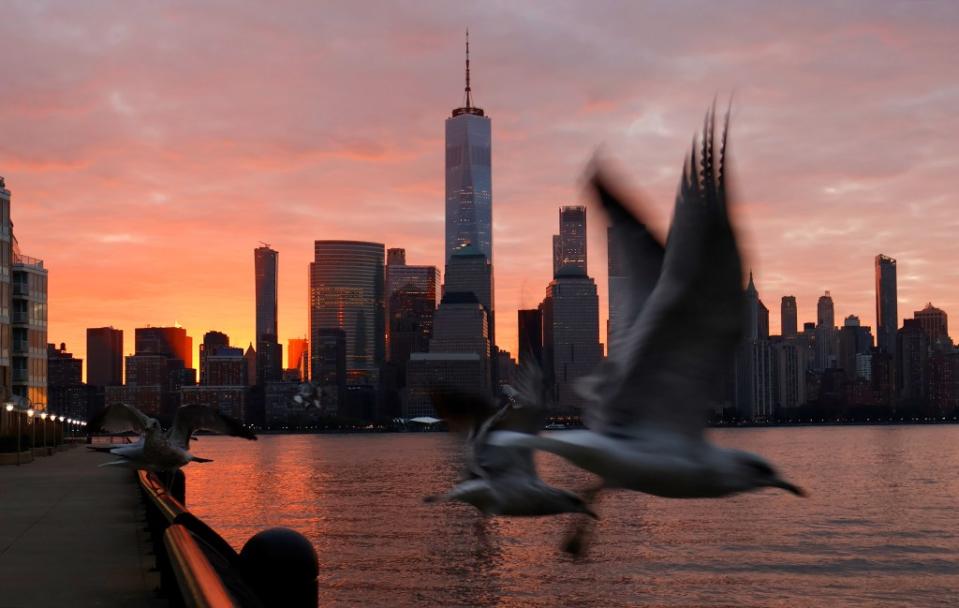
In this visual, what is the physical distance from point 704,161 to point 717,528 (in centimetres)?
5406

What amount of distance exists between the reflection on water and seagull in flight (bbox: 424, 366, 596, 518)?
21337 mm

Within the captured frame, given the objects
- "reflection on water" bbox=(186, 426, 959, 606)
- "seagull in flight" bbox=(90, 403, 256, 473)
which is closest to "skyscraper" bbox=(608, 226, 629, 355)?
"seagull in flight" bbox=(90, 403, 256, 473)

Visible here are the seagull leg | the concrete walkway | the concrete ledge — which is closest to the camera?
the seagull leg

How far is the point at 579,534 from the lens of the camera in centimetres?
575

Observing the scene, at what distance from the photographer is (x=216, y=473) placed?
112375 millimetres

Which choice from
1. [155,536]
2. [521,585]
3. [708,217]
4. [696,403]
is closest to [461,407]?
[696,403]

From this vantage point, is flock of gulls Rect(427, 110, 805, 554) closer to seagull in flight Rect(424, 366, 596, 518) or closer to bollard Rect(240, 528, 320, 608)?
seagull in flight Rect(424, 366, 596, 518)

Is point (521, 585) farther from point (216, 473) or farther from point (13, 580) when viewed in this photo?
point (216, 473)

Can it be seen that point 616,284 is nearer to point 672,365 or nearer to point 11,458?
point 672,365

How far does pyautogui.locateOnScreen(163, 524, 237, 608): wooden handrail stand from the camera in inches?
251

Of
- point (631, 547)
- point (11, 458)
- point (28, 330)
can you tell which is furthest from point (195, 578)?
point (28, 330)

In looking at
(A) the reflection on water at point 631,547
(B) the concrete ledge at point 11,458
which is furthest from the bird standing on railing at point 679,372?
(B) the concrete ledge at point 11,458

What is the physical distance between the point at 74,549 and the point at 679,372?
48.5ft

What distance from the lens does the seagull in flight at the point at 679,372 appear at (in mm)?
5098
